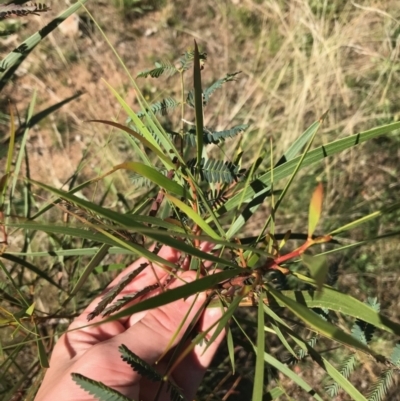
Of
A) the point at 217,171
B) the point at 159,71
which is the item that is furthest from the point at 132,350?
the point at 159,71

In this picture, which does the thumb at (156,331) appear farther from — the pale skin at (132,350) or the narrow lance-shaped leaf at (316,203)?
the narrow lance-shaped leaf at (316,203)

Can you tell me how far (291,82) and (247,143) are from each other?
34 centimetres

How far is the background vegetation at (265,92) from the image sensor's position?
5.37 feet

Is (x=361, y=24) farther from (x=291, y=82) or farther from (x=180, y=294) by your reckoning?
(x=180, y=294)

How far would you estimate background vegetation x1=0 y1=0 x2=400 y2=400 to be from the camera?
1637mm

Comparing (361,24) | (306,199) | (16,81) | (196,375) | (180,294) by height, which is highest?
(16,81)

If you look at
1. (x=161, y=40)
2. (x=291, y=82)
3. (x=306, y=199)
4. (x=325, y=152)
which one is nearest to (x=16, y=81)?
(x=161, y=40)

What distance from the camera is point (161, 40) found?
2086mm

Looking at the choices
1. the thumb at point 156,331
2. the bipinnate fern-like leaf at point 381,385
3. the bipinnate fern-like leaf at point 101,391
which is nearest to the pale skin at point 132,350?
the thumb at point 156,331

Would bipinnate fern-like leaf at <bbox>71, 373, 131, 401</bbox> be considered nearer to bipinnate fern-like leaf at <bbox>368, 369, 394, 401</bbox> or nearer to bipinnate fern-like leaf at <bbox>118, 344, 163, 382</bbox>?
bipinnate fern-like leaf at <bbox>118, 344, 163, 382</bbox>

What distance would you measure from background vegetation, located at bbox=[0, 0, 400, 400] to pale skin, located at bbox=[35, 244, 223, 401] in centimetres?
55

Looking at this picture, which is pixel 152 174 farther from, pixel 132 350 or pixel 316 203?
pixel 132 350

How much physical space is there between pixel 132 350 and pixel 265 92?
4.45 feet

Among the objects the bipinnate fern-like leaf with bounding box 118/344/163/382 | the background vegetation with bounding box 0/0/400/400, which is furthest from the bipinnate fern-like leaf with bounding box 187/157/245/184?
the background vegetation with bounding box 0/0/400/400
